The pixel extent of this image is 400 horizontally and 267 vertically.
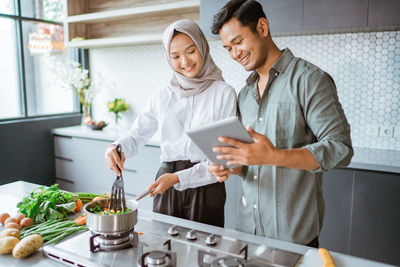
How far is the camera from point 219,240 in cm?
115

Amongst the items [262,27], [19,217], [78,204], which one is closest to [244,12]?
[262,27]

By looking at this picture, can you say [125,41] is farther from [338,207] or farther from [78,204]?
[338,207]

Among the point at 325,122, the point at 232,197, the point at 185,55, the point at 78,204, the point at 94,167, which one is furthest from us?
the point at 94,167

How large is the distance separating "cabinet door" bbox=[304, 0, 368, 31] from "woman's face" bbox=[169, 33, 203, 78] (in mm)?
1129

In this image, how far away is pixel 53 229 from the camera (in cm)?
124

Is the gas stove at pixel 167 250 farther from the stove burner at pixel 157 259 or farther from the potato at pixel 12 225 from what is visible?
the potato at pixel 12 225

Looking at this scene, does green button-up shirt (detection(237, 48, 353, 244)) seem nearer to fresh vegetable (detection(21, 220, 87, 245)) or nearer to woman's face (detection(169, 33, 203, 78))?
woman's face (detection(169, 33, 203, 78))

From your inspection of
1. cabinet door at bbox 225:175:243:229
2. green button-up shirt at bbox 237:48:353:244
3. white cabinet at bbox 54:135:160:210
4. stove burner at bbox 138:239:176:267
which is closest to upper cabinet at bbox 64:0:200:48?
white cabinet at bbox 54:135:160:210

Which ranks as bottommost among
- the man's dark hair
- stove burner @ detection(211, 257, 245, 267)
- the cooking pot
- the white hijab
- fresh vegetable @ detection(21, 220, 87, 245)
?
fresh vegetable @ detection(21, 220, 87, 245)

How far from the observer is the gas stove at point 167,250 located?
99 centimetres

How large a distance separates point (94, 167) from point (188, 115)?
2.14 metres

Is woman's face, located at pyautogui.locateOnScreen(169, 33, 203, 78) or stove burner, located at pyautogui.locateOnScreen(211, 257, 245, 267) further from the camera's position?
woman's face, located at pyautogui.locateOnScreen(169, 33, 203, 78)

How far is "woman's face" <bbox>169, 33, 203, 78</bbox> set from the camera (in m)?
1.61

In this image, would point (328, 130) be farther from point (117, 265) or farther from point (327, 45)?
point (327, 45)
